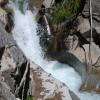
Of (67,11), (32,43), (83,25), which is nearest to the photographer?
(83,25)

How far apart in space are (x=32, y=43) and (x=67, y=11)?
6.25 feet

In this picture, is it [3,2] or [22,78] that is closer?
[22,78]

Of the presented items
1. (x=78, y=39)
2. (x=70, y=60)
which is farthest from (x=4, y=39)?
(x=78, y=39)

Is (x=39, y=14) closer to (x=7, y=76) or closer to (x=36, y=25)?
(x=36, y=25)

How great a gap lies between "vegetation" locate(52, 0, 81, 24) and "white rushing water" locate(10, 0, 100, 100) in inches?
41.3

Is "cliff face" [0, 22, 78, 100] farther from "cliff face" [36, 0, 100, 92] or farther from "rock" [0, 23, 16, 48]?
"cliff face" [36, 0, 100, 92]

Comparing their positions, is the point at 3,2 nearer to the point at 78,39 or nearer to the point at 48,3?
the point at 48,3

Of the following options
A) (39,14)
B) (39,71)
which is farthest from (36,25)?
(39,71)

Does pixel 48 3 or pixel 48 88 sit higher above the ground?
pixel 48 3

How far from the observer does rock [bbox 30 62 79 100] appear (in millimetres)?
9336

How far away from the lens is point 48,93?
31.0 ft

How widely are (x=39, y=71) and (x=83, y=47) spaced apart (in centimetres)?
321

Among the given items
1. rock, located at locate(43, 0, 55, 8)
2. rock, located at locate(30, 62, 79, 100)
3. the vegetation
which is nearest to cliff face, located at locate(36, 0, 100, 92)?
the vegetation

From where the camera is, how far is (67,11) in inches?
553
